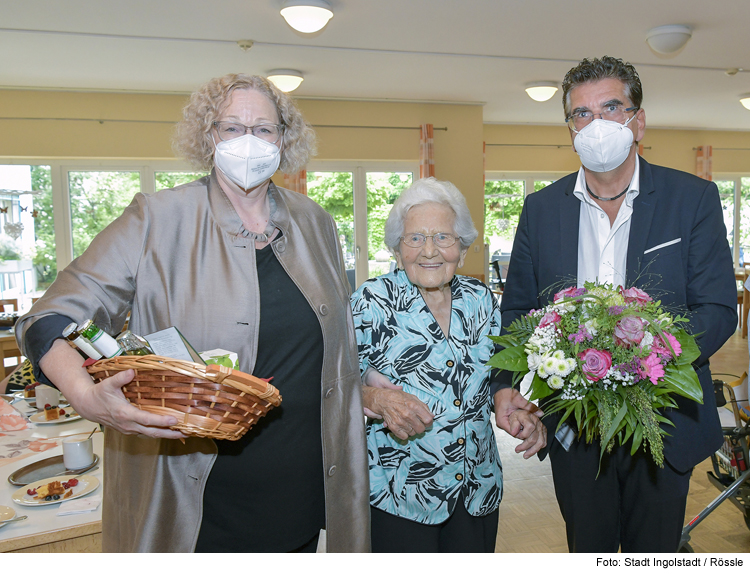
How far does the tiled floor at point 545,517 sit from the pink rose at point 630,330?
167cm

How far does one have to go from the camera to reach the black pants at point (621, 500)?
5.08ft

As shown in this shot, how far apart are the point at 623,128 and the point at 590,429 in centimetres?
84

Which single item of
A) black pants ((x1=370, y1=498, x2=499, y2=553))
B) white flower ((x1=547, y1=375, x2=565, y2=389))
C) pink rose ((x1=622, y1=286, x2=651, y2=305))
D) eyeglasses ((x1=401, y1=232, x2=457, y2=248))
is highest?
eyeglasses ((x1=401, y1=232, x2=457, y2=248))

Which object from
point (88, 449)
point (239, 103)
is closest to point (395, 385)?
point (239, 103)

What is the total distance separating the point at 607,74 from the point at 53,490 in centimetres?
200

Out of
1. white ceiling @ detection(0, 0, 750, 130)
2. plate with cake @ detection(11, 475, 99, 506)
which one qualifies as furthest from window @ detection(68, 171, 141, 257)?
plate with cake @ detection(11, 475, 99, 506)

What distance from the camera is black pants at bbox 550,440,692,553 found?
5.08ft

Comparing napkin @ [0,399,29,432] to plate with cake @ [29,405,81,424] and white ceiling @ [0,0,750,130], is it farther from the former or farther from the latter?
white ceiling @ [0,0,750,130]

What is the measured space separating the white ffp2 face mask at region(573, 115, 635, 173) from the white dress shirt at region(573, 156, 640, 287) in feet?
0.29

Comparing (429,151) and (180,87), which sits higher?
(180,87)

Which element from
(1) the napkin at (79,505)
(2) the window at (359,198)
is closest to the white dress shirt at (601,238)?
(1) the napkin at (79,505)

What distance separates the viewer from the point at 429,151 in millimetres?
8172
